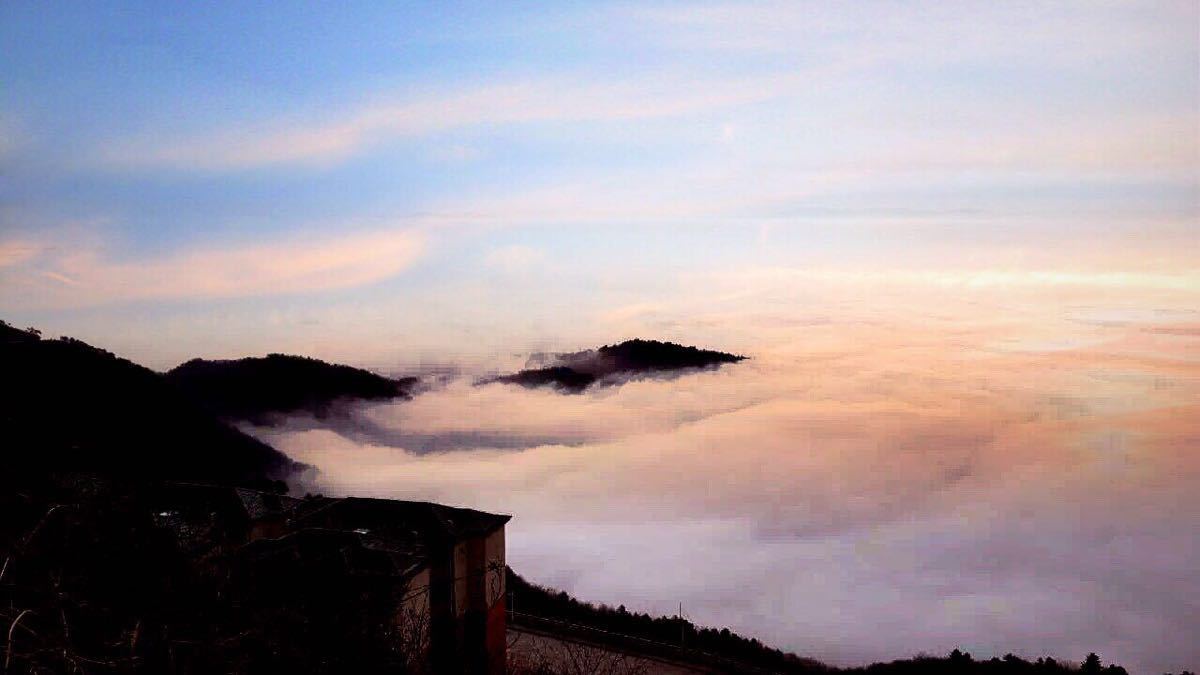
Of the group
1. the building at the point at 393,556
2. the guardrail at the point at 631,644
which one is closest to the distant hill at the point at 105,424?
the building at the point at 393,556

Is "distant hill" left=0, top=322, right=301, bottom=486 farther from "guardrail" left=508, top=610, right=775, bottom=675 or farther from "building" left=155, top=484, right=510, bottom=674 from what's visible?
"guardrail" left=508, top=610, right=775, bottom=675

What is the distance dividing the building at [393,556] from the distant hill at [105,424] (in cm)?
209

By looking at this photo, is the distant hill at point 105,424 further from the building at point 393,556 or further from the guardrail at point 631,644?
the guardrail at point 631,644

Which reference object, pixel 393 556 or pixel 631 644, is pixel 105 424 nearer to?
pixel 393 556

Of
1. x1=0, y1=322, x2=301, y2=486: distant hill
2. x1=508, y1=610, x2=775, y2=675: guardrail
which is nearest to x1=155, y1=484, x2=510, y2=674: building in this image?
x1=0, y1=322, x2=301, y2=486: distant hill

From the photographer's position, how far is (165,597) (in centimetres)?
596

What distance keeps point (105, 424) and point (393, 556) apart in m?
7.96

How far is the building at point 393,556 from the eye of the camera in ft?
44.3

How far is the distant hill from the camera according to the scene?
21.7ft

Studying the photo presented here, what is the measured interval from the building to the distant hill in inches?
82.1

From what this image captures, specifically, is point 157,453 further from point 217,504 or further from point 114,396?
point 217,504

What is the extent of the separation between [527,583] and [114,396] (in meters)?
14.7

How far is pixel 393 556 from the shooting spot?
16625 mm

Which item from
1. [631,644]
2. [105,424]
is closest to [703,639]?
[631,644]
